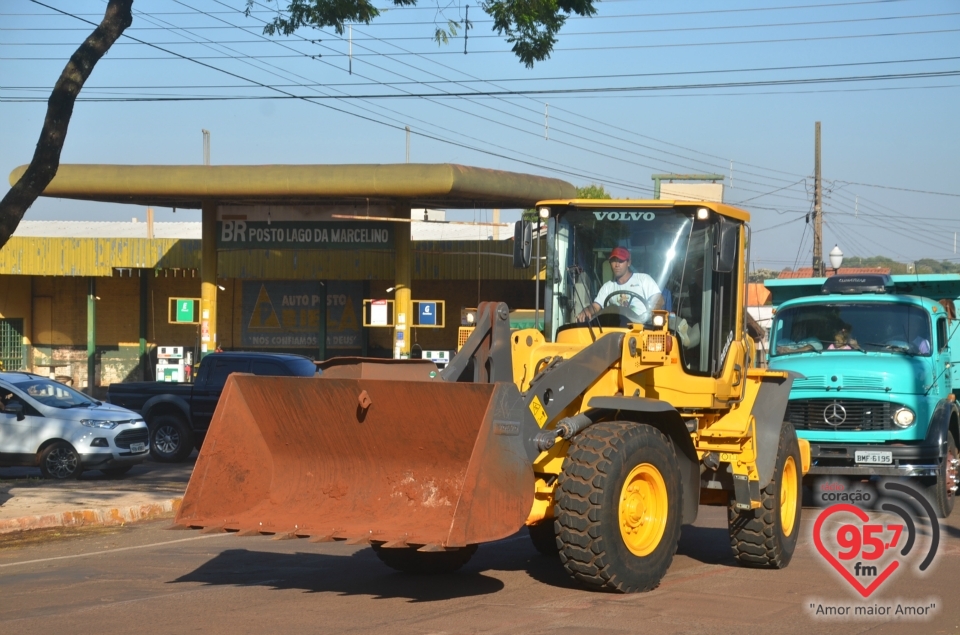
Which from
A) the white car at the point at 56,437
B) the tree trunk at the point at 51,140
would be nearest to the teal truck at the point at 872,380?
the tree trunk at the point at 51,140

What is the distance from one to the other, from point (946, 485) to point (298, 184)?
18452mm

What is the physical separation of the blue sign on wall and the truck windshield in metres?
14.2

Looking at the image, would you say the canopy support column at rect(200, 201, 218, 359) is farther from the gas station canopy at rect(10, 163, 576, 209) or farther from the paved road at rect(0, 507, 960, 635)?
the paved road at rect(0, 507, 960, 635)

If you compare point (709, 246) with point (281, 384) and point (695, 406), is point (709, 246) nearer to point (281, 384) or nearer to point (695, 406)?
point (695, 406)

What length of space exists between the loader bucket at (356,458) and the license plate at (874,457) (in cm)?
665

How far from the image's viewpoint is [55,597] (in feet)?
27.0

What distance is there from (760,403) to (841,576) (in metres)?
1.61

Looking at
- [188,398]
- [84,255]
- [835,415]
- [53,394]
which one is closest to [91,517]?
[53,394]

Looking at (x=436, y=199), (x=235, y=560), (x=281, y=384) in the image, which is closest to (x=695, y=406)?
(x=281, y=384)

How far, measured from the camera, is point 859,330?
14031mm

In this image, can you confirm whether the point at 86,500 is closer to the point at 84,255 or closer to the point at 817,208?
the point at 84,255

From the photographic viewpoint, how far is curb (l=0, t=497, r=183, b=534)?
41.1ft

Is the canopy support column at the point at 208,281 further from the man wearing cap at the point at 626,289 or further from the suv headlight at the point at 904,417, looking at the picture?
the man wearing cap at the point at 626,289

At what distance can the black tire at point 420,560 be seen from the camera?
29.0ft
